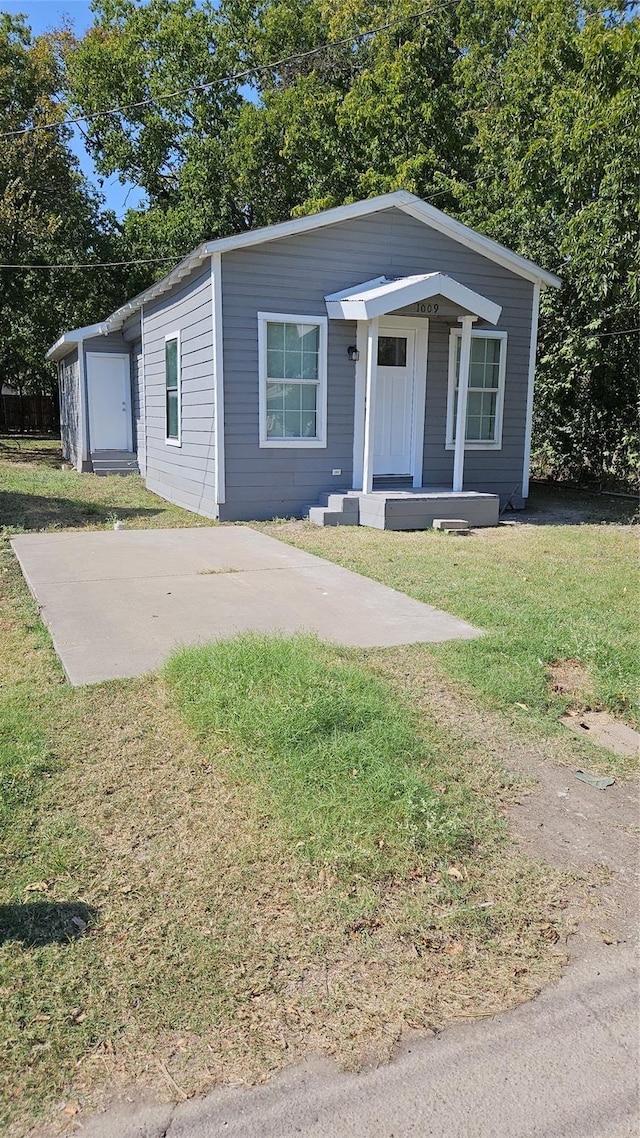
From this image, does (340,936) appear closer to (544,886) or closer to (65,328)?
(544,886)

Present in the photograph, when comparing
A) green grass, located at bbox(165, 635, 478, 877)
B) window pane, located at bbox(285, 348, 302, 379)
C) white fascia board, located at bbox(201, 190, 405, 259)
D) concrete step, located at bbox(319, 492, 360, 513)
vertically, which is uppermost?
white fascia board, located at bbox(201, 190, 405, 259)

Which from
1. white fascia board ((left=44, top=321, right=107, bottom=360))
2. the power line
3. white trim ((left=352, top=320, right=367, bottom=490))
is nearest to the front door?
white trim ((left=352, top=320, right=367, bottom=490))

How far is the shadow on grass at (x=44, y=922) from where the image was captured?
2357mm

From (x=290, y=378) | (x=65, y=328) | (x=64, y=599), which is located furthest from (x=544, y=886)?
(x=65, y=328)

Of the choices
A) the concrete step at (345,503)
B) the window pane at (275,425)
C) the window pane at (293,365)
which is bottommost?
the concrete step at (345,503)

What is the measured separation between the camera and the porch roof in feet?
31.8

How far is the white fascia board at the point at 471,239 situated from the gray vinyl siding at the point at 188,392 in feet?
10.3

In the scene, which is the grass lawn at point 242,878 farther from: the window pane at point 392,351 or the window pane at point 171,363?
the window pane at point 171,363

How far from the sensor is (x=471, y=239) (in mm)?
11211

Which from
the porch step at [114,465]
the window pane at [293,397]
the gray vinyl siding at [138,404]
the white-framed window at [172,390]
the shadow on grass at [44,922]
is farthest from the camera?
the porch step at [114,465]

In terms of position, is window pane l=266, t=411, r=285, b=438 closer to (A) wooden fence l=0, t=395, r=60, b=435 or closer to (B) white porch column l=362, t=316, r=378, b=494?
(B) white porch column l=362, t=316, r=378, b=494

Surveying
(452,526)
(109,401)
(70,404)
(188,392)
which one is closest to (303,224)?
(188,392)

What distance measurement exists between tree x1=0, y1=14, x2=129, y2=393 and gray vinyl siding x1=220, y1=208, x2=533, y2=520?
1135 centimetres

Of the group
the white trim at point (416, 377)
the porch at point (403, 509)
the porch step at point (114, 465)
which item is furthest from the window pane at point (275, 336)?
the porch step at point (114, 465)
